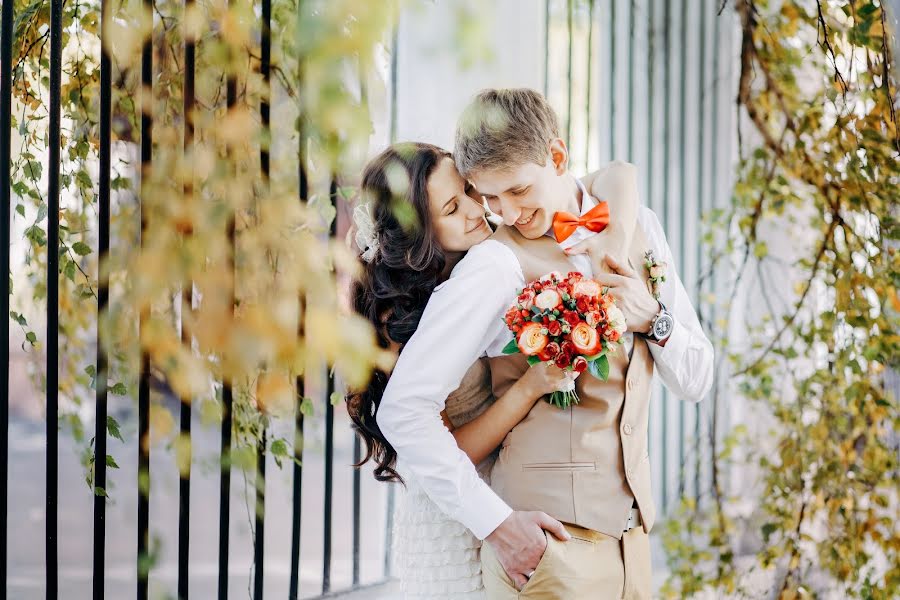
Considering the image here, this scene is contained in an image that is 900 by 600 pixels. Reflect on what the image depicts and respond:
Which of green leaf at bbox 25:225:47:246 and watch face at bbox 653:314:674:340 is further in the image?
green leaf at bbox 25:225:47:246

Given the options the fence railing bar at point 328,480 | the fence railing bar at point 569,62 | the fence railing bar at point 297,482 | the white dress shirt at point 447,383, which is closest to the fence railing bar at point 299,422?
the fence railing bar at point 297,482

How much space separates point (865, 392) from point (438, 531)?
5.24ft

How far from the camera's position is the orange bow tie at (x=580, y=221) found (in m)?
1.80

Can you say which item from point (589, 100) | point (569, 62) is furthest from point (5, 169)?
point (589, 100)

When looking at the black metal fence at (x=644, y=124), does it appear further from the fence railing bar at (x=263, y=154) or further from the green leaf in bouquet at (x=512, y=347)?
the green leaf in bouquet at (x=512, y=347)

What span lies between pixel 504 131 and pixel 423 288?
0.37 meters

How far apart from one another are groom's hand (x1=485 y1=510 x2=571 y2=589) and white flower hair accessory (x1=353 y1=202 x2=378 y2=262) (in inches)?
24.6

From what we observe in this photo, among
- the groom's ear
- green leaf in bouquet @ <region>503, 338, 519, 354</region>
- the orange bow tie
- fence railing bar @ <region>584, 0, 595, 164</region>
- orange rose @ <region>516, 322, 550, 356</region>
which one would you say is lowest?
green leaf in bouquet @ <region>503, 338, 519, 354</region>

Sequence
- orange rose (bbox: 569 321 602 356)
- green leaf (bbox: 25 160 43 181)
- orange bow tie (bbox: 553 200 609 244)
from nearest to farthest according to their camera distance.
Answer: orange rose (bbox: 569 321 602 356) → orange bow tie (bbox: 553 200 609 244) → green leaf (bbox: 25 160 43 181)

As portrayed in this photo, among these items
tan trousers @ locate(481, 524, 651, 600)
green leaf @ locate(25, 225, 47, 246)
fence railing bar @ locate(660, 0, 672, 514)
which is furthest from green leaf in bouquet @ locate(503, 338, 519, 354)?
fence railing bar @ locate(660, 0, 672, 514)

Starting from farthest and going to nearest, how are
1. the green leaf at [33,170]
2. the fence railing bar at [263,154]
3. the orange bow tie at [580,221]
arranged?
the fence railing bar at [263,154]
the green leaf at [33,170]
the orange bow tie at [580,221]

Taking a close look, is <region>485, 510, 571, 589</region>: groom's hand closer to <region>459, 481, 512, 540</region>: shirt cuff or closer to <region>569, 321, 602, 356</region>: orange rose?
<region>459, 481, 512, 540</region>: shirt cuff

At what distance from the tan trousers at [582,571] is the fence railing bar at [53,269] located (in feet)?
2.85

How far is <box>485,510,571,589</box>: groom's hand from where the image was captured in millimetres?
1681
